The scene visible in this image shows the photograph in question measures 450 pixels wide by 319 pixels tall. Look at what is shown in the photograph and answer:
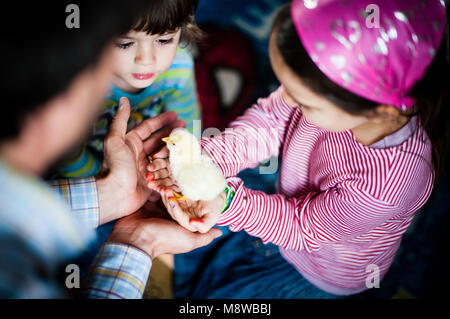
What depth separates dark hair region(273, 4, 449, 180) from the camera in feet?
2.04

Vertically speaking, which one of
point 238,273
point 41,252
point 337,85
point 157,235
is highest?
point 337,85

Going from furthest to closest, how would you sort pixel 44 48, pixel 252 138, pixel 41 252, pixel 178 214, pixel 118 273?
1. pixel 252 138
2. pixel 178 214
3. pixel 118 273
4. pixel 41 252
5. pixel 44 48

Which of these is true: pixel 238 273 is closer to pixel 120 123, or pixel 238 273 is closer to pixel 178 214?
pixel 178 214

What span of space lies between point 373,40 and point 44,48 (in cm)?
48

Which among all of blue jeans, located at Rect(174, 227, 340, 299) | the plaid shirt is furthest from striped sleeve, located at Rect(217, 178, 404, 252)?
the plaid shirt

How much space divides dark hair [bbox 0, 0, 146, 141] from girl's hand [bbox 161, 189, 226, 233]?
0.46 m

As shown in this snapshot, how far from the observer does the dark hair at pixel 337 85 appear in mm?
623

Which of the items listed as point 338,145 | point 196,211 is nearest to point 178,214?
point 196,211

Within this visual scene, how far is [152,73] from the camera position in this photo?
103cm

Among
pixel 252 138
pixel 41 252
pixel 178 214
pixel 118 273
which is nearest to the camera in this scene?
pixel 41 252

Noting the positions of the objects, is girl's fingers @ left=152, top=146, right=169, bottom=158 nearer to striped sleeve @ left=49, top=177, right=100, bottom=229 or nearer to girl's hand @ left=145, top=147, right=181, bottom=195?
girl's hand @ left=145, top=147, right=181, bottom=195

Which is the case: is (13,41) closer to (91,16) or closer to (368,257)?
(91,16)

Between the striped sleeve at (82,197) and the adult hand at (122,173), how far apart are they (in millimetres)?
15
